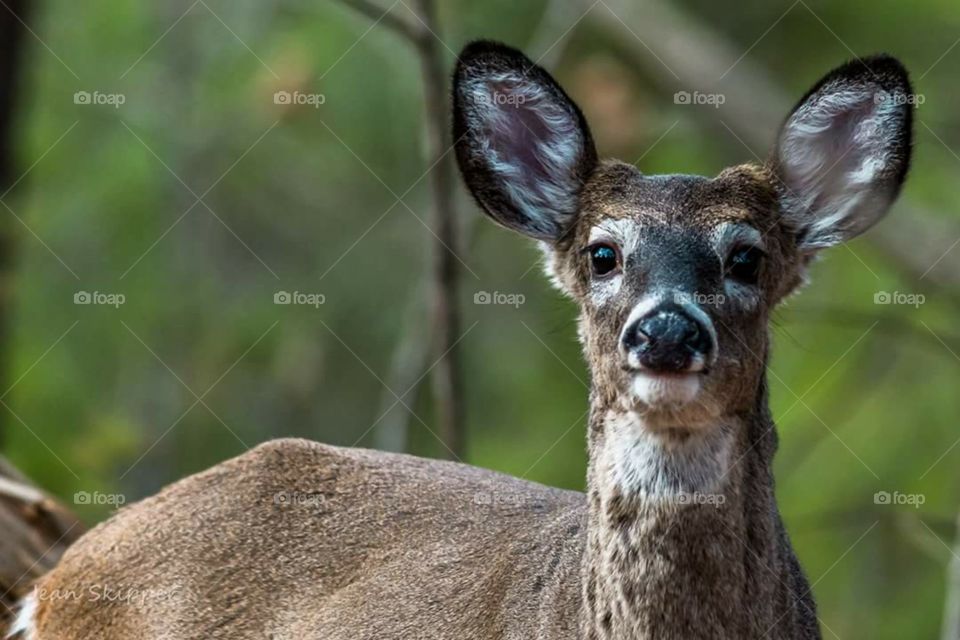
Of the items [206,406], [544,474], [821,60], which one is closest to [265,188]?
[206,406]

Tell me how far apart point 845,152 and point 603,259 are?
1.35m

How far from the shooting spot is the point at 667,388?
659 cm

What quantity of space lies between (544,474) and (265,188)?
16.6 feet

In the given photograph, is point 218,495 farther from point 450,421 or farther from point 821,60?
point 821,60

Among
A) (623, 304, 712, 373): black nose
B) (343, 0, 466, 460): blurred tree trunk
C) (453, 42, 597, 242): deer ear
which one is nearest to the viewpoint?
(623, 304, 712, 373): black nose

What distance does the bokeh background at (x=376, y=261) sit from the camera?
13398 mm

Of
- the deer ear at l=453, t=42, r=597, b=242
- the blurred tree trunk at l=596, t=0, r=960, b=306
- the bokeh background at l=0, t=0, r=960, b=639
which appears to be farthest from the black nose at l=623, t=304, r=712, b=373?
the blurred tree trunk at l=596, t=0, r=960, b=306

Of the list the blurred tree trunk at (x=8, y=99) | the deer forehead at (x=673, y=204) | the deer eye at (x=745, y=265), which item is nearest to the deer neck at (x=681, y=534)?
the deer eye at (x=745, y=265)

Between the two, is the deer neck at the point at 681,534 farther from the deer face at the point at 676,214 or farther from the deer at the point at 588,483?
the deer face at the point at 676,214

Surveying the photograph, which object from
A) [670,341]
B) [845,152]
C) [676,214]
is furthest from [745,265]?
[845,152]

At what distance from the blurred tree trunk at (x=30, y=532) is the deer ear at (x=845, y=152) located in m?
4.51

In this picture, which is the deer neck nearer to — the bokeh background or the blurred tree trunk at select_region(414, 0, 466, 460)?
the blurred tree trunk at select_region(414, 0, 466, 460)

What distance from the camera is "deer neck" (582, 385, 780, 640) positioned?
6766 millimetres

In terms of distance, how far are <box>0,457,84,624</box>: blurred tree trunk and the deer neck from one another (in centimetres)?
380
